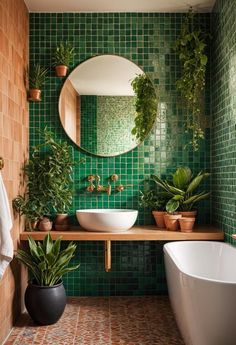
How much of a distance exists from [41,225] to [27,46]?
5.58ft

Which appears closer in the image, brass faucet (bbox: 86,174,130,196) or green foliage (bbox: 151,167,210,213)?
green foliage (bbox: 151,167,210,213)

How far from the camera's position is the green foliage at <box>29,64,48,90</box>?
4055 mm

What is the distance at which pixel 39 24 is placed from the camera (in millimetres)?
4180

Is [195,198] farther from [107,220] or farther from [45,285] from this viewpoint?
[45,285]

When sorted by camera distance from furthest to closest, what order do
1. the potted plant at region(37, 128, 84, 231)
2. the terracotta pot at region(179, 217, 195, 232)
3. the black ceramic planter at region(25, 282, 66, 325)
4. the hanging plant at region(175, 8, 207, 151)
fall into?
the hanging plant at region(175, 8, 207, 151)
the potted plant at region(37, 128, 84, 231)
the terracotta pot at region(179, 217, 195, 232)
the black ceramic planter at region(25, 282, 66, 325)

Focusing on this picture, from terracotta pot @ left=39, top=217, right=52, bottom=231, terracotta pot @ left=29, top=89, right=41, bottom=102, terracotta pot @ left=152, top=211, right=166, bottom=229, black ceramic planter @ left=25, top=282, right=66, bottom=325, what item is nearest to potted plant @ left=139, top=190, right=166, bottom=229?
terracotta pot @ left=152, top=211, right=166, bottom=229

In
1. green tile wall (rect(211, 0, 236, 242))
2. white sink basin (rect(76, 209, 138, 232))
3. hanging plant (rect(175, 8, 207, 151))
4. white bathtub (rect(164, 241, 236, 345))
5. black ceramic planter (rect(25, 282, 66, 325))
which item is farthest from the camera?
hanging plant (rect(175, 8, 207, 151))

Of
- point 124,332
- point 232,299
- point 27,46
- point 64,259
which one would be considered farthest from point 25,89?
point 232,299

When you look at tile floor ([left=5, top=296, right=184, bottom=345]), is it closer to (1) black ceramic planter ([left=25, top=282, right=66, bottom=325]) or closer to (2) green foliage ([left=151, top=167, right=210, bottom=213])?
(1) black ceramic planter ([left=25, top=282, right=66, bottom=325])

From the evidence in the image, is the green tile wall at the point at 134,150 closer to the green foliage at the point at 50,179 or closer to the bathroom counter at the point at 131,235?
the green foliage at the point at 50,179

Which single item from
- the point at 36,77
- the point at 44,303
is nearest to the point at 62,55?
the point at 36,77

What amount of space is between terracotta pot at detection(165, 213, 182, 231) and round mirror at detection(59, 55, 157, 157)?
2.57 feet

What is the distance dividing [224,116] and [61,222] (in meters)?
1.72

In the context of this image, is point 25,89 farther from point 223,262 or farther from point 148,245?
point 223,262
